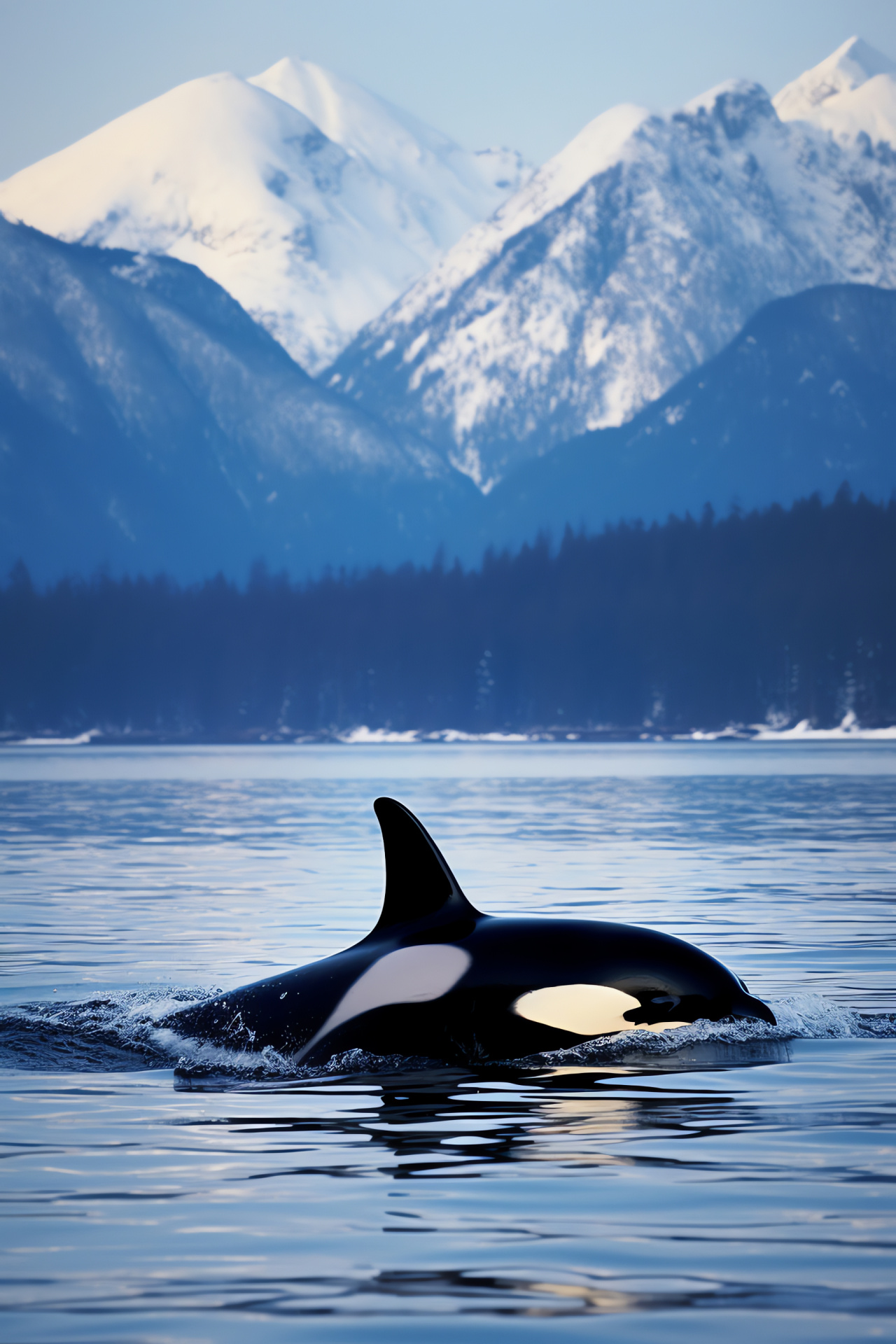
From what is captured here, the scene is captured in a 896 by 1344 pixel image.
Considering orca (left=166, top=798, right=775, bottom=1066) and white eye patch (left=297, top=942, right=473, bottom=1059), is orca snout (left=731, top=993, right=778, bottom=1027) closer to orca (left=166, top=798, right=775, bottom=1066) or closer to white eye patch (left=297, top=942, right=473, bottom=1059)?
orca (left=166, top=798, right=775, bottom=1066)

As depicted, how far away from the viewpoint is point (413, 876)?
38.8 feet

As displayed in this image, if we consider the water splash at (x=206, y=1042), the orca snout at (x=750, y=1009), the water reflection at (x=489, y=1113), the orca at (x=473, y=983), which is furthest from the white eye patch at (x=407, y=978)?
the orca snout at (x=750, y=1009)

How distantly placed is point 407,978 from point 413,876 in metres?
0.77

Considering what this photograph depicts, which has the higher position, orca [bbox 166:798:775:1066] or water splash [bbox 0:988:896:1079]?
orca [bbox 166:798:775:1066]

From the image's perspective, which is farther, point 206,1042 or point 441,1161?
point 206,1042

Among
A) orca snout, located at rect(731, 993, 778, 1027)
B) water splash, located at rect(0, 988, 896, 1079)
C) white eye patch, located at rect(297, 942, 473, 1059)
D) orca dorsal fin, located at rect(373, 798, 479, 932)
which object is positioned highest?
orca dorsal fin, located at rect(373, 798, 479, 932)

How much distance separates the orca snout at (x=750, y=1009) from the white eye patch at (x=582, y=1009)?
412 millimetres

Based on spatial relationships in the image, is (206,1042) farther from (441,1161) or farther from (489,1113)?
(441,1161)

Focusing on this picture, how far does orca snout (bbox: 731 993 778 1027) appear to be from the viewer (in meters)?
11.5

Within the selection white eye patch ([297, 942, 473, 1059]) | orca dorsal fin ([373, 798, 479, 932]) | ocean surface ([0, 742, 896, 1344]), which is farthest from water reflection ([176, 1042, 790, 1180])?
orca dorsal fin ([373, 798, 479, 932])

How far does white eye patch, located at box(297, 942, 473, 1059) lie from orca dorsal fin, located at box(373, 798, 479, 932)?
1.39ft

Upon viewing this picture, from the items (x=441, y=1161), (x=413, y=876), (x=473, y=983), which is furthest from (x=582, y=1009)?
(x=441, y=1161)

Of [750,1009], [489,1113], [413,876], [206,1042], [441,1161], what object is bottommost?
[206,1042]

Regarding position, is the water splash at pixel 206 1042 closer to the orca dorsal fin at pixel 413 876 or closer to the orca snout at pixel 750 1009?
the orca snout at pixel 750 1009
